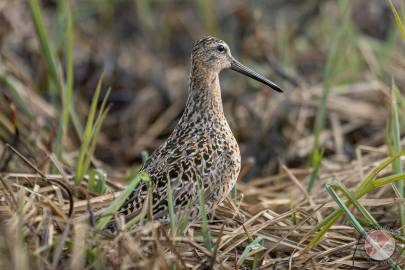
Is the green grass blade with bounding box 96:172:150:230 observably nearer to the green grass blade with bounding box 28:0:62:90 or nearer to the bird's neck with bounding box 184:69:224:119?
the bird's neck with bounding box 184:69:224:119

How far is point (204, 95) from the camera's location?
4.64 m

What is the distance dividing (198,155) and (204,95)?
485 millimetres

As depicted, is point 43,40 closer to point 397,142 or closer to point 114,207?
point 114,207

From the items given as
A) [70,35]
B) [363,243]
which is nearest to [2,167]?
[70,35]

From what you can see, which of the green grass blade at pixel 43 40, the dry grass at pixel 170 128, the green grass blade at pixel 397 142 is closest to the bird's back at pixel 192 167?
the dry grass at pixel 170 128

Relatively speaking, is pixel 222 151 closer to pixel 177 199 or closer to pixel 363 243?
pixel 177 199

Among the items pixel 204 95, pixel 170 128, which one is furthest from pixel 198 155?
pixel 170 128

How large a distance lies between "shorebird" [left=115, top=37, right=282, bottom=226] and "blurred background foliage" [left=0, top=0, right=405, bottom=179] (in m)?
1.21

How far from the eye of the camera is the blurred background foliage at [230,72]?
671 cm

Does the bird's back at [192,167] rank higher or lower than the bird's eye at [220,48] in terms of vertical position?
lower

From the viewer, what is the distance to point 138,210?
3.90m

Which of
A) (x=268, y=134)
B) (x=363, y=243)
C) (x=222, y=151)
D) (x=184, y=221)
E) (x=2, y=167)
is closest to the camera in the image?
(x=184, y=221)

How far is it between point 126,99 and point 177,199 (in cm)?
385

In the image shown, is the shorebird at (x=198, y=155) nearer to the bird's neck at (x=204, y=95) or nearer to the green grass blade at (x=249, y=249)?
the bird's neck at (x=204, y=95)
